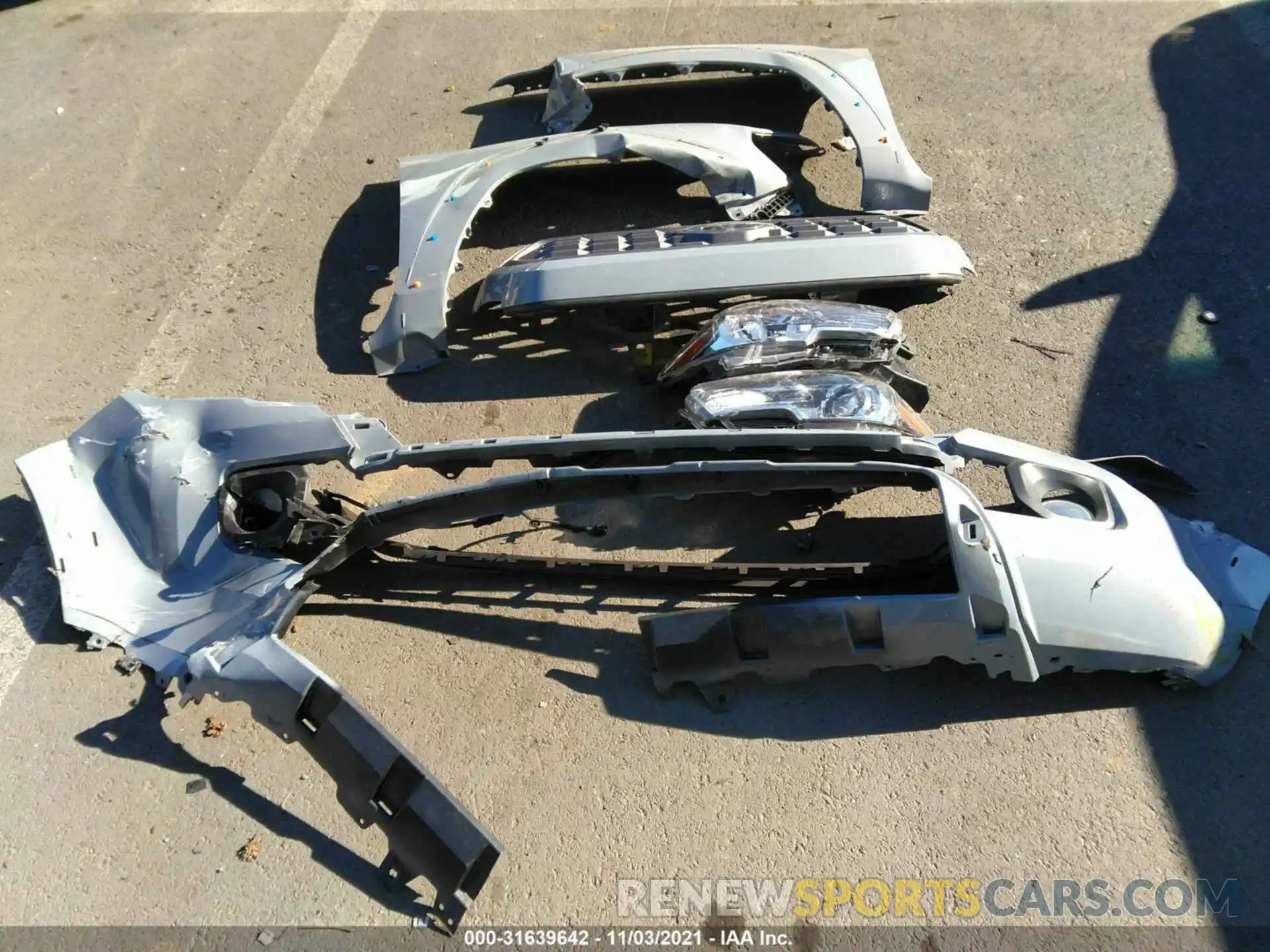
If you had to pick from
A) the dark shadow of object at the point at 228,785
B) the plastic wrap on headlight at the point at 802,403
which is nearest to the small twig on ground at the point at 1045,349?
the plastic wrap on headlight at the point at 802,403

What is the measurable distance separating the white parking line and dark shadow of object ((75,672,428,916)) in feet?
1.96

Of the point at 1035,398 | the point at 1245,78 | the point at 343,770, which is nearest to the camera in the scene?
the point at 343,770

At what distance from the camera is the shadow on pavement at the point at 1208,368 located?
330cm

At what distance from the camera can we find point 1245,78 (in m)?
6.32

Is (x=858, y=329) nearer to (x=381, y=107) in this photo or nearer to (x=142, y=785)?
(x=142, y=785)

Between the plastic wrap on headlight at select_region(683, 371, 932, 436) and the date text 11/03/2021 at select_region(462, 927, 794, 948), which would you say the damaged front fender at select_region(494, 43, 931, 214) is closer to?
the plastic wrap on headlight at select_region(683, 371, 932, 436)

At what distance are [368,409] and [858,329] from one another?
2547 millimetres

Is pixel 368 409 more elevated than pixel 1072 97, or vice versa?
pixel 1072 97

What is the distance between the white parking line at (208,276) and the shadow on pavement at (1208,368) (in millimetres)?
4717

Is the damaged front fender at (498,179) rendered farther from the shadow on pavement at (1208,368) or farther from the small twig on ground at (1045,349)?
the shadow on pavement at (1208,368)

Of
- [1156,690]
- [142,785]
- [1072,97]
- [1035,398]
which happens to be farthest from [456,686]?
[1072,97]

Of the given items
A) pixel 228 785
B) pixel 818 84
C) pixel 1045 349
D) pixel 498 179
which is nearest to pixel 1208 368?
pixel 1045 349

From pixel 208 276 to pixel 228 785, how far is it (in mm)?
3402

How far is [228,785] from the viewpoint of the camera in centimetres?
347
